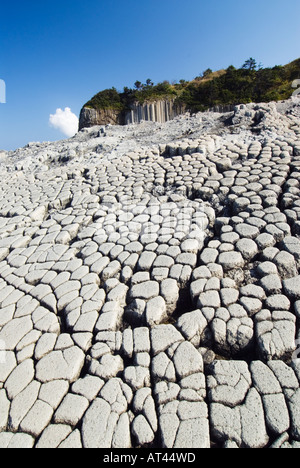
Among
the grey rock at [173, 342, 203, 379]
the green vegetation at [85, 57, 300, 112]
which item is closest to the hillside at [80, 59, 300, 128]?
the green vegetation at [85, 57, 300, 112]

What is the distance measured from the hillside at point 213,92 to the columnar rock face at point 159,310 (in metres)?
16.6

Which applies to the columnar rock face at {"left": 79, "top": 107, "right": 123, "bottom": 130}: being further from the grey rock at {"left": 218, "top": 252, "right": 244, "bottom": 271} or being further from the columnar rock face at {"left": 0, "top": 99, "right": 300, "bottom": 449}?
the grey rock at {"left": 218, "top": 252, "right": 244, "bottom": 271}

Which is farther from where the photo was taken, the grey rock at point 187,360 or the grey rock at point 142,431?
the grey rock at point 187,360

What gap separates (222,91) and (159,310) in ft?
70.5

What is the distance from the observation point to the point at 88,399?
1507 mm

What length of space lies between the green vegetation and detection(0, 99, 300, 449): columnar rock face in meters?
16.7

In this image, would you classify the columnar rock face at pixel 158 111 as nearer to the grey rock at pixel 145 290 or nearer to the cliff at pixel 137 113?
the cliff at pixel 137 113

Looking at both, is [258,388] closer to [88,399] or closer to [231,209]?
[88,399]

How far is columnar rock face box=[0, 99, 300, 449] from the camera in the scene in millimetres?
1379

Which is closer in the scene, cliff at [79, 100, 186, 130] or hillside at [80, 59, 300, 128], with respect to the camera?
hillside at [80, 59, 300, 128]

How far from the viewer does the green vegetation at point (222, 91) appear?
61.9 feet

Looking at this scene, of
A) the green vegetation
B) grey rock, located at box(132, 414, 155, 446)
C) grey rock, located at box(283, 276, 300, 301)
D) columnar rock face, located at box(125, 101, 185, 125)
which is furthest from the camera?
columnar rock face, located at box(125, 101, 185, 125)

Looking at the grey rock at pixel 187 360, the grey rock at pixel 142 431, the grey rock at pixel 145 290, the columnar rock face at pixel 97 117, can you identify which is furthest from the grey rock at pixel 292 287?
the columnar rock face at pixel 97 117
